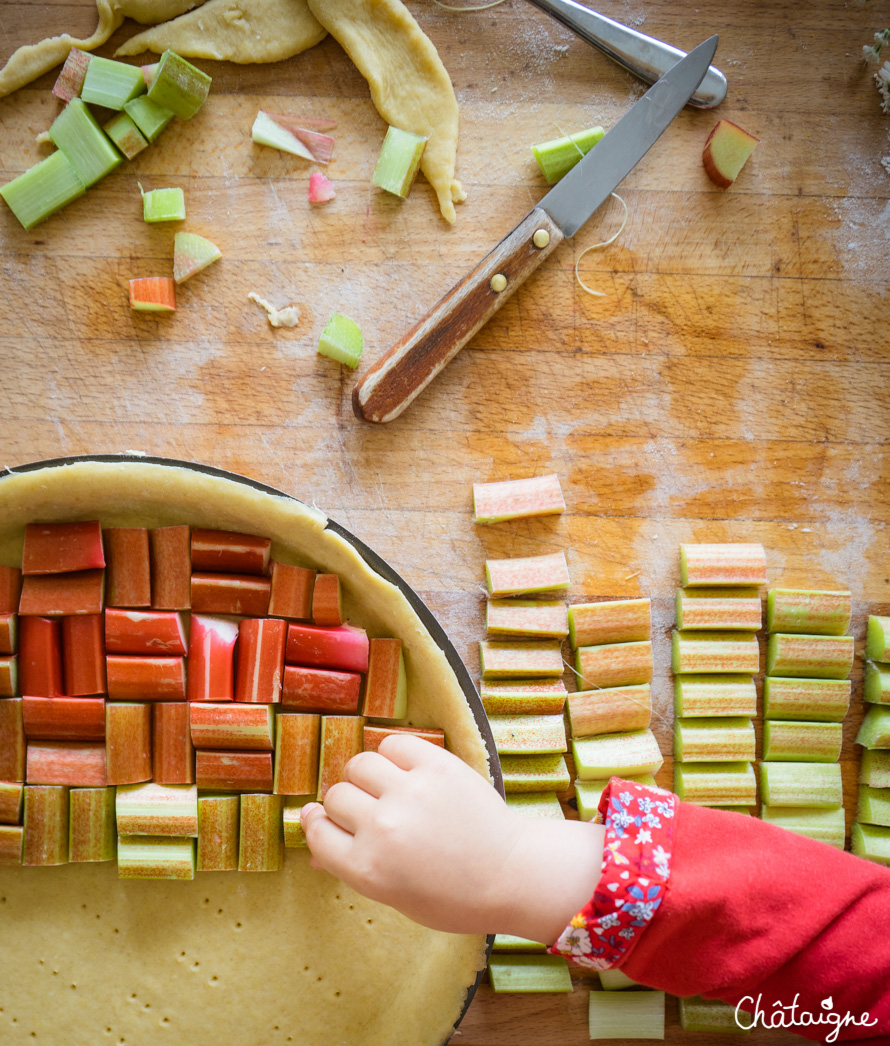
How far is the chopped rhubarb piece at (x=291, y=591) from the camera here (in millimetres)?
2070

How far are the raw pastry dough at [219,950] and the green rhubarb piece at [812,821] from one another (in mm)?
1065

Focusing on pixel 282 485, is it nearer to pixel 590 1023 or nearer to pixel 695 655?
pixel 695 655

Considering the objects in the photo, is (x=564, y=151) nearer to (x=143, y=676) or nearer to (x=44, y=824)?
(x=143, y=676)

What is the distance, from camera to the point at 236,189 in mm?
2332

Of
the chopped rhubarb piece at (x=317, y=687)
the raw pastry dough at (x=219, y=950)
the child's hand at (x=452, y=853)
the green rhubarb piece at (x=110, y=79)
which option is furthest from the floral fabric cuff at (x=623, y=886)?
the green rhubarb piece at (x=110, y=79)

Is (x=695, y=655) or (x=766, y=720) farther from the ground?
(x=695, y=655)

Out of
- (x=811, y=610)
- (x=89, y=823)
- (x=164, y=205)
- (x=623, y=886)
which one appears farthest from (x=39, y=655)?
(x=811, y=610)

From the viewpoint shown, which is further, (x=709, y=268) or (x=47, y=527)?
(x=709, y=268)

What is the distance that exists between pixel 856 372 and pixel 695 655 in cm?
102

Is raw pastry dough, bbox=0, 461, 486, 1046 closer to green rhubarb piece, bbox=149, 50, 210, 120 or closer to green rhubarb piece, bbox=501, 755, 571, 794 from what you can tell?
green rhubarb piece, bbox=501, 755, 571, 794

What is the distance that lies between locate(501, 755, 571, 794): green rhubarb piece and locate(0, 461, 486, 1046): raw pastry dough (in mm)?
341

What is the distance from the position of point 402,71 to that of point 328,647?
1656 mm

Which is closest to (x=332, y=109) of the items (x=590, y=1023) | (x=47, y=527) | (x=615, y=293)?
(x=615, y=293)

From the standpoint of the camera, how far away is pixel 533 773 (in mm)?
2299
